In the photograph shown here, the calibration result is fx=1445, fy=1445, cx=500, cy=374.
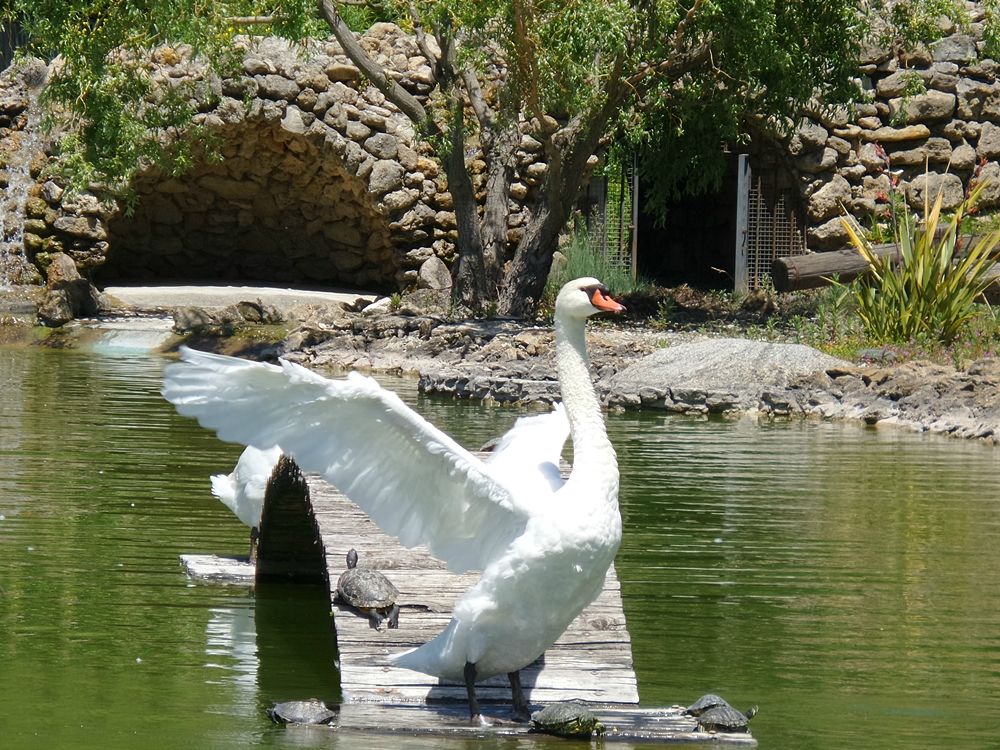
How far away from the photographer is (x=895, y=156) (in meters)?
20.0

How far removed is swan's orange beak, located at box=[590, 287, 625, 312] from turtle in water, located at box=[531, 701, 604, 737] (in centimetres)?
138

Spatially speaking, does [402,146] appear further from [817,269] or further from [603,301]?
[603,301]

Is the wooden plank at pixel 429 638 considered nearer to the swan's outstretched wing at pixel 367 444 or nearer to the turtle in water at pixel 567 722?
the turtle in water at pixel 567 722

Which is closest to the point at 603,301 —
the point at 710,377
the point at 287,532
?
the point at 287,532

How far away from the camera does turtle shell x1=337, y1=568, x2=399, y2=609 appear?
539cm

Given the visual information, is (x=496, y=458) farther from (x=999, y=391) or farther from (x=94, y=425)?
(x=999, y=391)

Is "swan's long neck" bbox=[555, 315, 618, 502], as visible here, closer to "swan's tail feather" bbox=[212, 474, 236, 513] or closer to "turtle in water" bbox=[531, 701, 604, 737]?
"turtle in water" bbox=[531, 701, 604, 737]

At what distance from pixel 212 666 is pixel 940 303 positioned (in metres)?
10.4

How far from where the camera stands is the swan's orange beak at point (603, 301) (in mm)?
5037

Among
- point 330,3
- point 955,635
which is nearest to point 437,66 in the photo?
point 330,3

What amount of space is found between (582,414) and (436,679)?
117 cm

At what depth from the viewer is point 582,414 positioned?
4.95 meters

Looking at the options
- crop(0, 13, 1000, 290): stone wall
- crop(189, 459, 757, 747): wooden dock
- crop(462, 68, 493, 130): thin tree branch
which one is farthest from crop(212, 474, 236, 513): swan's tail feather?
crop(0, 13, 1000, 290): stone wall

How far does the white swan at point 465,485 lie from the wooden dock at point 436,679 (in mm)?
149
